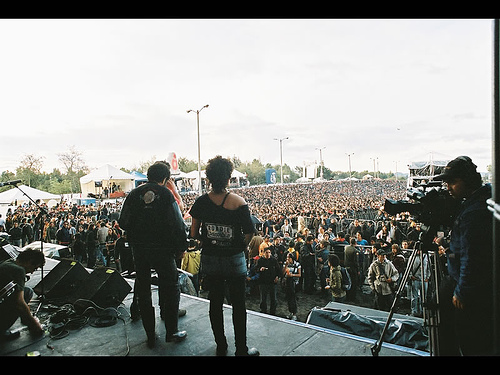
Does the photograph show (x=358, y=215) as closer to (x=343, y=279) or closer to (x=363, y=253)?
(x=363, y=253)

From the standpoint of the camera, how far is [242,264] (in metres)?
2.58

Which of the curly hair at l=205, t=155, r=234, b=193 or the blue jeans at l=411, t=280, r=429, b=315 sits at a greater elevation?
the curly hair at l=205, t=155, r=234, b=193

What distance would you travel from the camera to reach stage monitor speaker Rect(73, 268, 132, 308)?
3820mm

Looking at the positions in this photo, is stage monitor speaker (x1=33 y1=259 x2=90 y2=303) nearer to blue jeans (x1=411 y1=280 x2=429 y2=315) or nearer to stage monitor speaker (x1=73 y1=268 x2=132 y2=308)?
stage monitor speaker (x1=73 y1=268 x2=132 y2=308)

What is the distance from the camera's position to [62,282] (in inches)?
179

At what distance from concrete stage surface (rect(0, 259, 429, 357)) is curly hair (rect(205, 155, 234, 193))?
142 centimetres

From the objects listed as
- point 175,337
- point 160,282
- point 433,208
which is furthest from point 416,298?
point 160,282

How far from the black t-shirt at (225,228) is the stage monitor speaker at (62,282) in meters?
2.95

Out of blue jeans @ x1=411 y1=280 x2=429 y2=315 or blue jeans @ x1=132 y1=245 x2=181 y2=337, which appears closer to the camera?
blue jeans @ x1=132 y1=245 x2=181 y2=337

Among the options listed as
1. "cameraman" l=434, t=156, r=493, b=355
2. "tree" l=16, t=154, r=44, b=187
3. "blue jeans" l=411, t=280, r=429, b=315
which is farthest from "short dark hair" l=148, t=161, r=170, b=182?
"tree" l=16, t=154, r=44, b=187

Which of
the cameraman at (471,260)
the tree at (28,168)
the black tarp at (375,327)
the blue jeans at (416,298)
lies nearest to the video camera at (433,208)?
the cameraman at (471,260)

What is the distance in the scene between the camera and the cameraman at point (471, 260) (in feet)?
6.52

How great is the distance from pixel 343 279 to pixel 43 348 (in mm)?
5577
